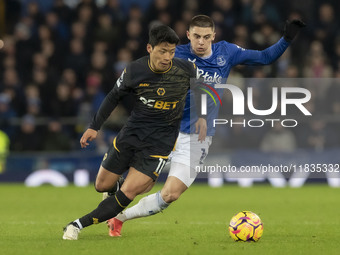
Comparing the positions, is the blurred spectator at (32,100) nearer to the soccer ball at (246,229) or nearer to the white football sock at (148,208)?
the white football sock at (148,208)

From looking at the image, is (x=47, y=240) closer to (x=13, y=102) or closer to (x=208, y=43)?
(x=208, y=43)

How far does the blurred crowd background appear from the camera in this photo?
52.7 ft

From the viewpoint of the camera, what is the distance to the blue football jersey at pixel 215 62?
27.8 ft

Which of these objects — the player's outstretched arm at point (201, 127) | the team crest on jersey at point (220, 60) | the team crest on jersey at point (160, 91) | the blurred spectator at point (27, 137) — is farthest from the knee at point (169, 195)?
the blurred spectator at point (27, 137)

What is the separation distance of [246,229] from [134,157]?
1.31m

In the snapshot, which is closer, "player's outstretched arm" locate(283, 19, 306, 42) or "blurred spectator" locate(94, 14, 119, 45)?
"player's outstretched arm" locate(283, 19, 306, 42)

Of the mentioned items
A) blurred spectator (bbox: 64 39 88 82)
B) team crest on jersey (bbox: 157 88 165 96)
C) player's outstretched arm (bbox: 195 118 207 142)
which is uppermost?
blurred spectator (bbox: 64 39 88 82)

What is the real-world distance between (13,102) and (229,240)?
9.50 metres

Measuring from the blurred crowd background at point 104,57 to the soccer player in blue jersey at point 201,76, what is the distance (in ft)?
20.6

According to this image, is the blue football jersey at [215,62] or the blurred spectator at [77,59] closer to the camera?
the blue football jersey at [215,62]

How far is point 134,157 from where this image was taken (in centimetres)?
787

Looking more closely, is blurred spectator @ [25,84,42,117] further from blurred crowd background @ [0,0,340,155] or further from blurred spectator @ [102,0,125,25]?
blurred spectator @ [102,0,125,25]

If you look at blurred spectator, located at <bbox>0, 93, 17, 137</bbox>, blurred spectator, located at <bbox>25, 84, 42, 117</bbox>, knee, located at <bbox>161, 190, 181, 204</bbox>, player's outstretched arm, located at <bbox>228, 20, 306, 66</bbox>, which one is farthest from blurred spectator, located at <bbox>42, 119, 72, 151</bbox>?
knee, located at <bbox>161, 190, 181, 204</bbox>

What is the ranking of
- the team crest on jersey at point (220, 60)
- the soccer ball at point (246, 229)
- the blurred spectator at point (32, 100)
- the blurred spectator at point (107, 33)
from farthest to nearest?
the blurred spectator at point (107, 33) → the blurred spectator at point (32, 100) → the team crest on jersey at point (220, 60) → the soccer ball at point (246, 229)
